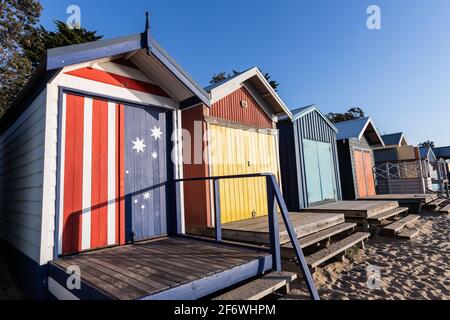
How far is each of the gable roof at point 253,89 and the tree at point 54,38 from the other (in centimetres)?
1641

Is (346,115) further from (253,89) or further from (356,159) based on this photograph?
(253,89)

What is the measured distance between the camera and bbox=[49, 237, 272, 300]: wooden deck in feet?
8.12

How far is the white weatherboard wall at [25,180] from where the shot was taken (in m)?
3.71

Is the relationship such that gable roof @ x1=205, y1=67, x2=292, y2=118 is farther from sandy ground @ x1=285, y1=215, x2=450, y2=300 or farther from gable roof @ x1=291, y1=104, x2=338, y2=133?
sandy ground @ x1=285, y1=215, x2=450, y2=300

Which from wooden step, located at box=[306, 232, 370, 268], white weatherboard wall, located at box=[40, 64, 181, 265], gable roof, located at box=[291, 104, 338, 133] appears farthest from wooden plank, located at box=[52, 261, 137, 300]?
gable roof, located at box=[291, 104, 338, 133]

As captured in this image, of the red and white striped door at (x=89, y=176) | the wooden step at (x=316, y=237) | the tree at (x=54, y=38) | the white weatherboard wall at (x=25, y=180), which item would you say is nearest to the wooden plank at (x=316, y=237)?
the wooden step at (x=316, y=237)

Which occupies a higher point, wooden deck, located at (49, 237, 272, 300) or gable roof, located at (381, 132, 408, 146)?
gable roof, located at (381, 132, 408, 146)

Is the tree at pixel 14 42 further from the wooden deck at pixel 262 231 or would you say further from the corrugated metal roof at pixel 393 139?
the corrugated metal roof at pixel 393 139

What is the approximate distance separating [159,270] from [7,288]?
3623 mm

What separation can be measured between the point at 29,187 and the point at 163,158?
2.22m

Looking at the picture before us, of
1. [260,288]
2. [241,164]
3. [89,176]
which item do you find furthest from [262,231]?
[89,176]

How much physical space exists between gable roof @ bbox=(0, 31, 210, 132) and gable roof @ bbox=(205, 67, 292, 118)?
1.20m

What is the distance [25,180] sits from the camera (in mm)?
4516
